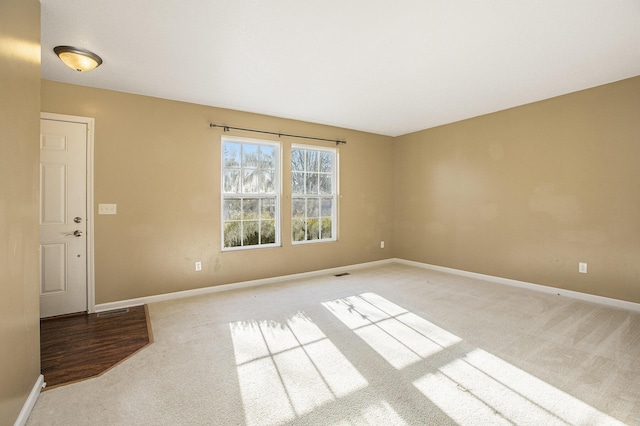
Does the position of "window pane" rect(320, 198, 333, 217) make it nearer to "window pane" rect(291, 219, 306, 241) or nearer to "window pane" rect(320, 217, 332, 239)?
"window pane" rect(320, 217, 332, 239)

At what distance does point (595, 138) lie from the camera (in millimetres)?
3521

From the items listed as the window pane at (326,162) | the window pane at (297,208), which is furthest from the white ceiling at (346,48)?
the window pane at (297,208)

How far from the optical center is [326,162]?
17.1 ft

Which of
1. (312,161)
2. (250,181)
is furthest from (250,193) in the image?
(312,161)

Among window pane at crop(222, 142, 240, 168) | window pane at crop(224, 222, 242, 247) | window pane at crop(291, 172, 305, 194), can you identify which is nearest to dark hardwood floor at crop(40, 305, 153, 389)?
window pane at crop(224, 222, 242, 247)

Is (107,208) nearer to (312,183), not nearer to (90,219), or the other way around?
(90,219)

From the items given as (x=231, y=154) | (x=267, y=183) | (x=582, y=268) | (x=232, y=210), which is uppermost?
(x=231, y=154)

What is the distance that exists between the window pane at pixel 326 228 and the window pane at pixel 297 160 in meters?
1.01

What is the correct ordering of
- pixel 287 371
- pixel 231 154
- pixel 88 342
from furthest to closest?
pixel 231 154 → pixel 88 342 → pixel 287 371

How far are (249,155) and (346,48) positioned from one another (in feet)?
7.53

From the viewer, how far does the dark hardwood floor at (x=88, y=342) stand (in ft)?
7.13

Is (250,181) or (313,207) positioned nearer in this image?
(250,181)

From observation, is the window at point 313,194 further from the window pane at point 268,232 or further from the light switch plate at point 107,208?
the light switch plate at point 107,208

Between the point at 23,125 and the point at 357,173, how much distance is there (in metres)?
4.48
